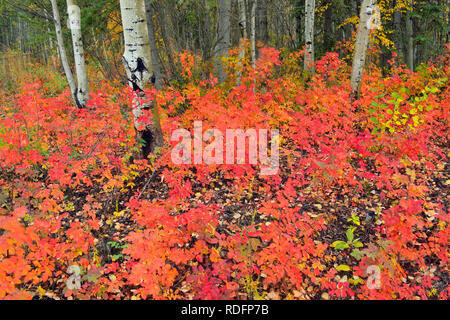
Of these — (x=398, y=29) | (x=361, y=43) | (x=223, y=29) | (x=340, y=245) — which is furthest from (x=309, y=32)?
(x=340, y=245)

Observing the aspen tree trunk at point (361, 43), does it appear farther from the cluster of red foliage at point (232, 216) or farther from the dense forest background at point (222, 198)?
the cluster of red foliage at point (232, 216)

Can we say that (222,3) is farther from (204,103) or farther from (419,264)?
(419,264)

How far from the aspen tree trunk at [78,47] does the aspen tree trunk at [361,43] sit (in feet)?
21.8

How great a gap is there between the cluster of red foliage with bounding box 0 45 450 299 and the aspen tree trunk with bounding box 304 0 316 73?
2308 mm

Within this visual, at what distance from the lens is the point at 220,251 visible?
126 inches

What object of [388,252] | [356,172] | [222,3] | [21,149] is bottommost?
[388,252]

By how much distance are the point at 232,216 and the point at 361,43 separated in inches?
199

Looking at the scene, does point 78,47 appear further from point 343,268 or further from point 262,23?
point 343,268

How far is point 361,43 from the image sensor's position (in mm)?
6082

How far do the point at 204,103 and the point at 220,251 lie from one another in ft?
12.2

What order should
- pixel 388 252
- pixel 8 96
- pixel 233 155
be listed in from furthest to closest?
pixel 8 96
pixel 233 155
pixel 388 252

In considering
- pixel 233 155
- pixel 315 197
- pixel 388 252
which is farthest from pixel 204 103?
pixel 388 252

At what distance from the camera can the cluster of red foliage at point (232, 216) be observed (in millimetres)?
2730

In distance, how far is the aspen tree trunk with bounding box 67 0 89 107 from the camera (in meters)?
6.52
